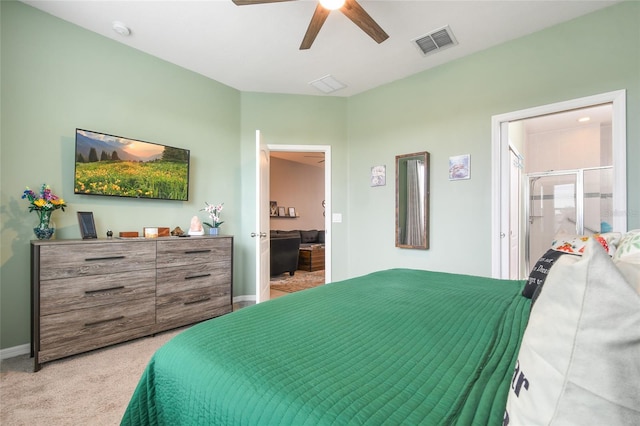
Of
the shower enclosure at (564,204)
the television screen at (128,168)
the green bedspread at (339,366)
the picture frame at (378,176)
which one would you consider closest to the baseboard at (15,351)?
the television screen at (128,168)

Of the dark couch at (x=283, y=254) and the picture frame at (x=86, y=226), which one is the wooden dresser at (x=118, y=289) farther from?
the dark couch at (x=283, y=254)

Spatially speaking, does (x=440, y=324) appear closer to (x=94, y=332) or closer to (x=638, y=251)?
(x=638, y=251)

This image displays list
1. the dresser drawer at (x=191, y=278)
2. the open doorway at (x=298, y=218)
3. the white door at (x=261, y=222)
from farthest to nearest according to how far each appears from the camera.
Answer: the open doorway at (x=298, y=218) < the white door at (x=261, y=222) < the dresser drawer at (x=191, y=278)

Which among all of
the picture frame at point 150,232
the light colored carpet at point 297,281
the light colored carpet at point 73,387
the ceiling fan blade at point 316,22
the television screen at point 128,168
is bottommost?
the light colored carpet at point 297,281

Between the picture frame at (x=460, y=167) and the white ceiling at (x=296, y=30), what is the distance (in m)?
1.07

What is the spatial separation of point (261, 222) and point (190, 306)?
1.10 meters

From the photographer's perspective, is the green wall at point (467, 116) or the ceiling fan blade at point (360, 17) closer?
the ceiling fan blade at point (360, 17)

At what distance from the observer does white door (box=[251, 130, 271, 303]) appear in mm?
3197

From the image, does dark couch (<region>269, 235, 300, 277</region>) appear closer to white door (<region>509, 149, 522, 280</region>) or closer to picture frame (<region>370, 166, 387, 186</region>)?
picture frame (<region>370, 166, 387, 186</region>)

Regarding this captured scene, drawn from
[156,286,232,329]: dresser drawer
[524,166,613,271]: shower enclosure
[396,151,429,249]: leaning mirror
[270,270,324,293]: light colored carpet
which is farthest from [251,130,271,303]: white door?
→ [524,166,613,271]: shower enclosure

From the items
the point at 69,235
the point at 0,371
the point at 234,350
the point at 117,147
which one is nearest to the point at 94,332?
the point at 0,371

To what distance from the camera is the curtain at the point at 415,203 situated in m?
3.41

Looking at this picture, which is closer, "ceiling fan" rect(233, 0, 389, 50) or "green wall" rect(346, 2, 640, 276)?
"ceiling fan" rect(233, 0, 389, 50)

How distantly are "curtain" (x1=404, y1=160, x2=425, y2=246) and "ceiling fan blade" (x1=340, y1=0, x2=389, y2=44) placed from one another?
1.56 metres
